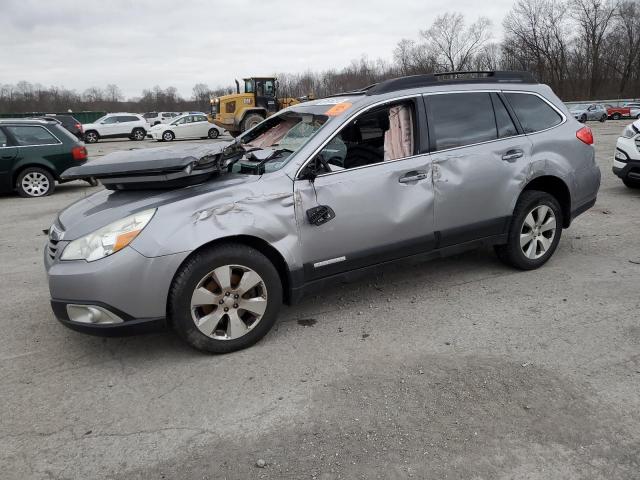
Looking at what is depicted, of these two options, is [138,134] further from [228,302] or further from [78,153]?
[228,302]

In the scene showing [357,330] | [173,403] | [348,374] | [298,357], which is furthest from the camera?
[357,330]

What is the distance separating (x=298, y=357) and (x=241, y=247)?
85 centimetres

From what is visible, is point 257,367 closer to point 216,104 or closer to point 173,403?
point 173,403

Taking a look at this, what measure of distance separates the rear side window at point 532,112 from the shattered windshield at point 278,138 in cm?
192

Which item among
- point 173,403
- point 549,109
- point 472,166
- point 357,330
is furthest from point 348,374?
point 549,109

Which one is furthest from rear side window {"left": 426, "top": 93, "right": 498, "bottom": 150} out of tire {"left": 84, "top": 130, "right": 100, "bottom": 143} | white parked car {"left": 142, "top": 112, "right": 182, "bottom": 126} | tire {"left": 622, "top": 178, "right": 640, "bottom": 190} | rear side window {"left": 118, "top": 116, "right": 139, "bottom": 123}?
white parked car {"left": 142, "top": 112, "right": 182, "bottom": 126}

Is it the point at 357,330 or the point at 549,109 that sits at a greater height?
the point at 549,109

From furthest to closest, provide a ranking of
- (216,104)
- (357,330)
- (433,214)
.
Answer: (216,104)
(433,214)
(357,330)

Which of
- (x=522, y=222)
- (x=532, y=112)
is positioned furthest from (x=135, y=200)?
(x=532, y=112)

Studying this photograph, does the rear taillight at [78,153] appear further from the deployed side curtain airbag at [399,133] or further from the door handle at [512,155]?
the door handle at [512,155]

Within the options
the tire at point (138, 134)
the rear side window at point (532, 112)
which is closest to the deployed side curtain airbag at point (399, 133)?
the rear side window at point (532, 112)

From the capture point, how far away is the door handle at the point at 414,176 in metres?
4.06

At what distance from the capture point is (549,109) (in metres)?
5.02

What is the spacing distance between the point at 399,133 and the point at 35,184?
9222 mm
